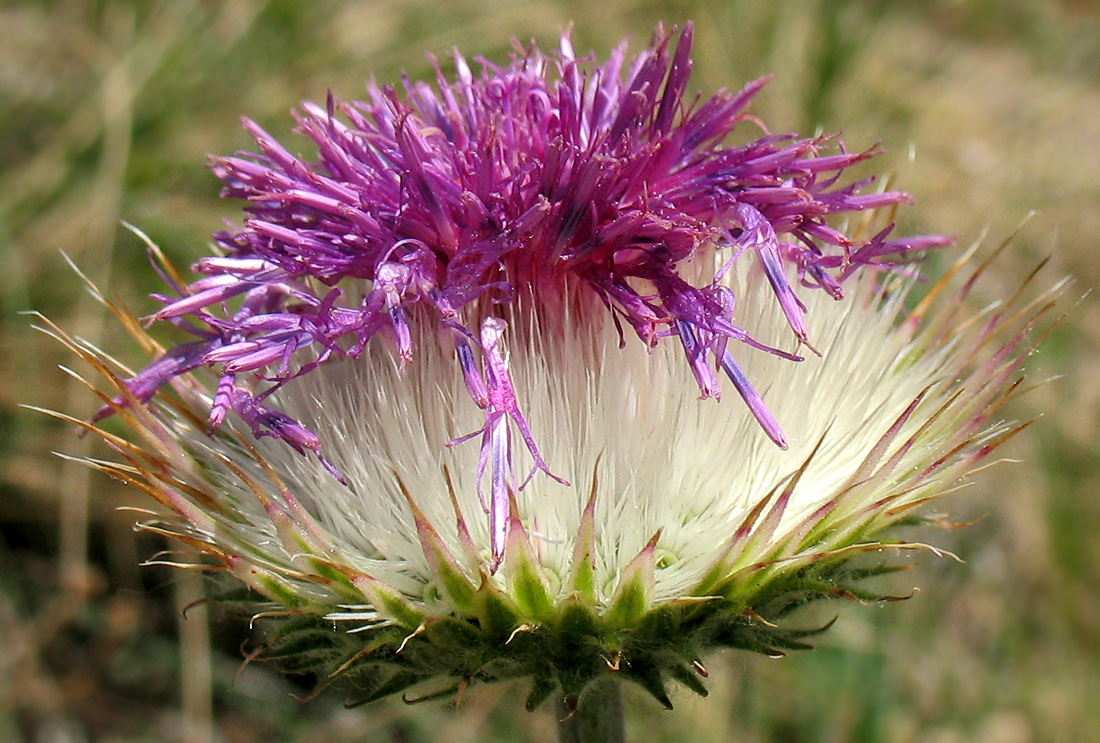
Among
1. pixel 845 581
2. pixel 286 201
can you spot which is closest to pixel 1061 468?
pixel 845 581

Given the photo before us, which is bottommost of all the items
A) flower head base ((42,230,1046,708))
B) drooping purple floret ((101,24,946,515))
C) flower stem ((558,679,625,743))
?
flower stem ((558,679,625,743))

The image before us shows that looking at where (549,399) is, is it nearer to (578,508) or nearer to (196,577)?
(578,508)

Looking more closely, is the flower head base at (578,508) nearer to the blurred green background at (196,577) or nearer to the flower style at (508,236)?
the flower style at (508,236)

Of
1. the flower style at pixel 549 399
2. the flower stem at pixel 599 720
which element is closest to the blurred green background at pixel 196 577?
the flower stem at pixel 599 720

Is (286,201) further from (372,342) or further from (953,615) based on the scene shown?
(953,615)

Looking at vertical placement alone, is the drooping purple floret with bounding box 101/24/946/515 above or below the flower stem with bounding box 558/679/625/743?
above

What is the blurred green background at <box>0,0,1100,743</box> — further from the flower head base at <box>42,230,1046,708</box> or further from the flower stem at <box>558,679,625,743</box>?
the flower head base at <box>42,230,1046,708</box>

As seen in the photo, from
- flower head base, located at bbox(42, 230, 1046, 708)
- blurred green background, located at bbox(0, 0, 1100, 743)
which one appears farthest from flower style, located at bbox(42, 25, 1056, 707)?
blurred green background, located at bbox(0, 0, 1100, 743)
